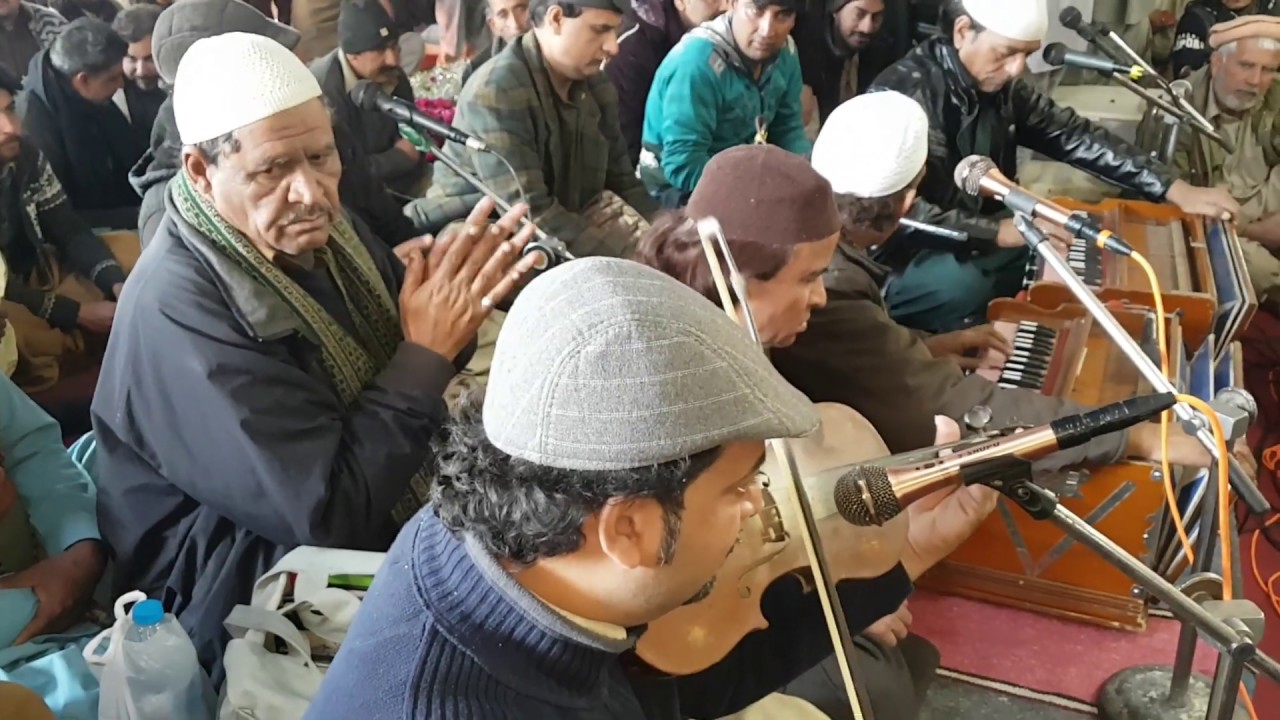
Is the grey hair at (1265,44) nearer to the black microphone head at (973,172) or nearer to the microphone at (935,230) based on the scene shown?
the microphone at (935,230)

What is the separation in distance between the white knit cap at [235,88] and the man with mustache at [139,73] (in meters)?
1.13

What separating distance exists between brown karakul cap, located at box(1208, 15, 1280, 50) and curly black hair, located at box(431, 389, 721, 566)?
3.45 metres

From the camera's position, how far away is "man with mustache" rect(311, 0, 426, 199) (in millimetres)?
2818

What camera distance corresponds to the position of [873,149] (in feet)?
6.74

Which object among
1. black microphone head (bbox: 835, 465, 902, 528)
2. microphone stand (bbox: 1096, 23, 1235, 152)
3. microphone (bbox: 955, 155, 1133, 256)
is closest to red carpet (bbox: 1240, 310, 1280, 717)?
microphone stand (bbox: 1096, 23, 1235, 152)

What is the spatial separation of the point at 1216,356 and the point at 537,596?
1962 millimetres

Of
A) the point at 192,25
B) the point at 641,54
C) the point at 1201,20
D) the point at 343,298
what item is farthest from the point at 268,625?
the point at 1201,20

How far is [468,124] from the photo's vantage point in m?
2.49

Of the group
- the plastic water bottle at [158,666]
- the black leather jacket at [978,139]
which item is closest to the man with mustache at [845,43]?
the black leather jacket at [978,139]

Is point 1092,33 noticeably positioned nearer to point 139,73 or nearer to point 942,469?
point 942,469

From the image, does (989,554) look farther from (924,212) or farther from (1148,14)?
(1148,14)

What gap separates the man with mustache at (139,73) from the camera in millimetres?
2561

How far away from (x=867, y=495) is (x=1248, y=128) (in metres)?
3.38

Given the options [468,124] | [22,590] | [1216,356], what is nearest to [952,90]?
[1216,356]
